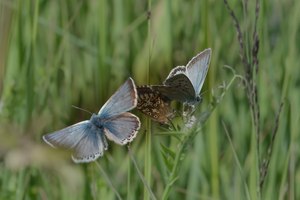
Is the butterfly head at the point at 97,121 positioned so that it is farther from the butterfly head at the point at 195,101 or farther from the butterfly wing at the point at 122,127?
the butterfly head at the point at 195,101

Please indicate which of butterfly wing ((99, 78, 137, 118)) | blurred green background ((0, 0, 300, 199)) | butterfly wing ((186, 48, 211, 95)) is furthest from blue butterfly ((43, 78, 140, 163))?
blurred green background ((0, 0, 300, 199))

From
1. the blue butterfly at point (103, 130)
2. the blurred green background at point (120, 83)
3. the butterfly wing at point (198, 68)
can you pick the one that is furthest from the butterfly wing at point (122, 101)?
the blurred green background at point (120, 83)

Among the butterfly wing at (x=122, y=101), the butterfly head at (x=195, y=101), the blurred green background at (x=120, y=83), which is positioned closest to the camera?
the butterfly wing at (x=122, y=101)

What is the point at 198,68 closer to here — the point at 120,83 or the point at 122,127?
the point at 122,127

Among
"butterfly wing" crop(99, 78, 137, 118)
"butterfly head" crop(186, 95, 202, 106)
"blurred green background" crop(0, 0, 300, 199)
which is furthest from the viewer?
"blurred green background" crop(0, 0, 300, 199)

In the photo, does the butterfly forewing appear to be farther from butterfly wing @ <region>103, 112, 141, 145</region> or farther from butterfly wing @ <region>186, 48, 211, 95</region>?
butterfly wing @ <region>186, 48, 211, 95</region>

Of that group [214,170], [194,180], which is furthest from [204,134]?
[214,170]

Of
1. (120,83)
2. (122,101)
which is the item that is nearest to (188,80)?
(122,101)

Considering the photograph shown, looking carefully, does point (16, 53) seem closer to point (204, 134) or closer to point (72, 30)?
point (72, 30)
